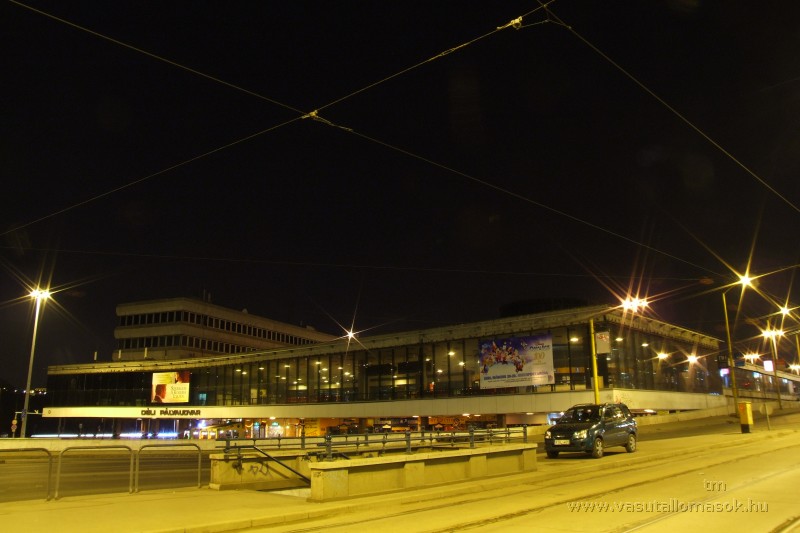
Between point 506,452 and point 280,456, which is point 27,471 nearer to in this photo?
point 280,456

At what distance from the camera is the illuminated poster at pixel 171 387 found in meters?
66.2

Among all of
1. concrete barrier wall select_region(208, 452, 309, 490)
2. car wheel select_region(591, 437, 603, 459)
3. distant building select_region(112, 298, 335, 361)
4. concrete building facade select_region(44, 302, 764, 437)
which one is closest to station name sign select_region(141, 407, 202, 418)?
concrete building facade select_region(44, 302, 764, 437)

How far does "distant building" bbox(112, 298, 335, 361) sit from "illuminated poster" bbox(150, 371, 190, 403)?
486 inches

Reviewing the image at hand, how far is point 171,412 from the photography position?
220 feet

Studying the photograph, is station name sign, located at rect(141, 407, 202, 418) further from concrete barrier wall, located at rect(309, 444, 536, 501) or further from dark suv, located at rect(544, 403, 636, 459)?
concrete barrier wall, located at rect(309, 444, 536, 501)

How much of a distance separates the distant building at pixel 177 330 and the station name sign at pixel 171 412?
39.1 feet

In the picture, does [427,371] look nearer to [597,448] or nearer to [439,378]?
[439,378]

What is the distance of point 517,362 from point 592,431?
21.8 metres

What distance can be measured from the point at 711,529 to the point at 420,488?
667 centimetres

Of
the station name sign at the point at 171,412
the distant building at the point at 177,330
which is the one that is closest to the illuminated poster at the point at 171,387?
the station name sign at the point at 171,412

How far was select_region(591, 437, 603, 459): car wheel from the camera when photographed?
21328 millimetres

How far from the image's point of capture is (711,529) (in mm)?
8922

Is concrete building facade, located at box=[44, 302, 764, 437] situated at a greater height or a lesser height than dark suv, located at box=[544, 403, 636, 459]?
greater

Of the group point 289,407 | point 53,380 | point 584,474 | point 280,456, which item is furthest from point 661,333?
point 53,380
